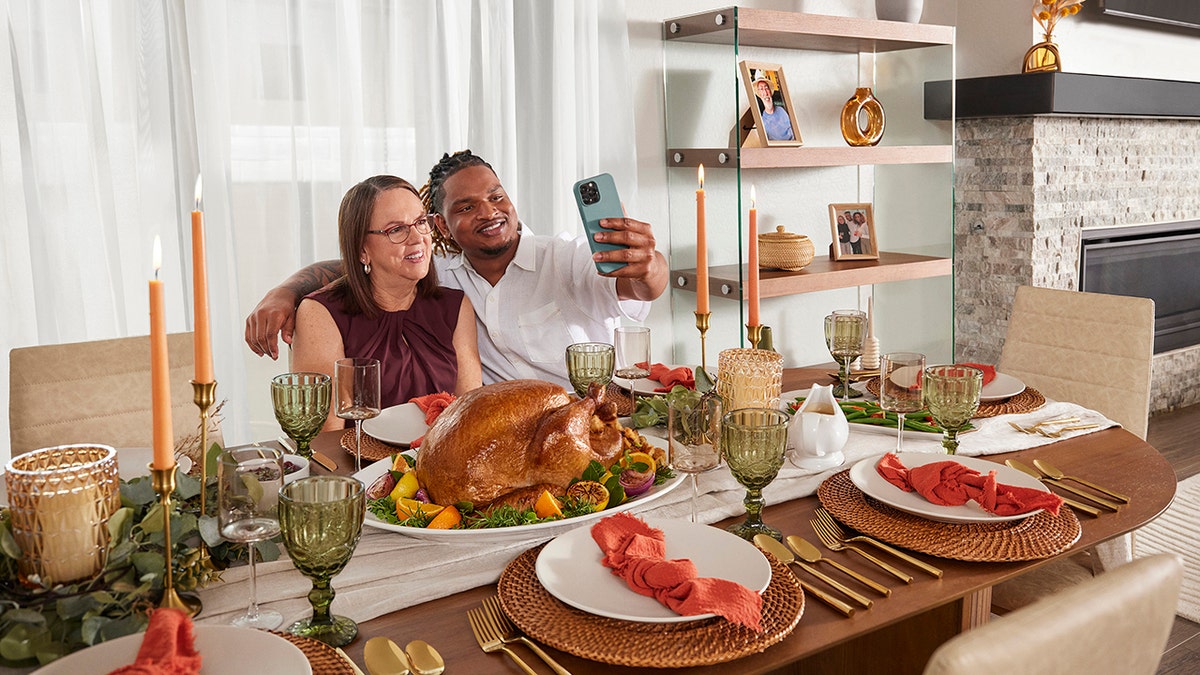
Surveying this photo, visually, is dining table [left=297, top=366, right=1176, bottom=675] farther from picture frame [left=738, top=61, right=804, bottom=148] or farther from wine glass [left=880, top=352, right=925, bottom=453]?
picture frame [left=738, top=61, right=804, bottom=148]

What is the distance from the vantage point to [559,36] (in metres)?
3.12

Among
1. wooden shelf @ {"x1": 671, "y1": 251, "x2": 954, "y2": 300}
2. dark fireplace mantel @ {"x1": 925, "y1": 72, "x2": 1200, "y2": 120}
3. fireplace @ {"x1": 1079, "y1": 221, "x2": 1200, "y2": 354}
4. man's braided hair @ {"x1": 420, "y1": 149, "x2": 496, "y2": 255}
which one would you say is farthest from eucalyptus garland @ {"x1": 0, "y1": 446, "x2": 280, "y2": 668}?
fireplace @ {"x1": 1079, "y1": 221, "x2": 1200, "y2": 354}

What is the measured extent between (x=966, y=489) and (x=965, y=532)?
2.8 inches

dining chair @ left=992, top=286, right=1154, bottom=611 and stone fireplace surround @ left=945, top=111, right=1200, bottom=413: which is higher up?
stone fireplace surround @ left=945, top=111, right=1200, bottom=413

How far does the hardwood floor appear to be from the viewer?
2195 millimetres

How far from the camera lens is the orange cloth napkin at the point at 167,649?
780mm

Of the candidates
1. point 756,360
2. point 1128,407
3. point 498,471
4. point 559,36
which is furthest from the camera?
point 559,36

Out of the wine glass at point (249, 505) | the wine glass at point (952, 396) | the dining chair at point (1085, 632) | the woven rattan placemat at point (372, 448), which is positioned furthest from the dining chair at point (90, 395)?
the dining chair at point (1085, 632)

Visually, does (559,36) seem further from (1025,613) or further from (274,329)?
(1025,613)

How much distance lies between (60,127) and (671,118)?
191 cm

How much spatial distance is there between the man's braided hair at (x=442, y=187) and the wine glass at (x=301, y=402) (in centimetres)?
127

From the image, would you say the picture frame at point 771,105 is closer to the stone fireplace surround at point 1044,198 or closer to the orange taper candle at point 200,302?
the stone fireplace surround at point 1044,198

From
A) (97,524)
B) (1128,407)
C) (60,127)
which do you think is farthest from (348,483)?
(60,127)

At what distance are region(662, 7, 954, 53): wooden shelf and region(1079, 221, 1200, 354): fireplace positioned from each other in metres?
1.18
